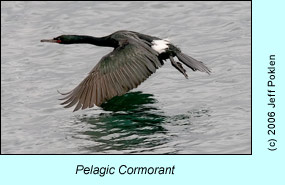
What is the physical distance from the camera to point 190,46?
59.5ft

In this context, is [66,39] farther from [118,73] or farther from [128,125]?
[128,125]

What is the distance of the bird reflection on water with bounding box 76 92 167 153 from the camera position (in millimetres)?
12836

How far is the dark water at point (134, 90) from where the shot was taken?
13.1 meters

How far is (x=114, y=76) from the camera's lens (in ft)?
45.2

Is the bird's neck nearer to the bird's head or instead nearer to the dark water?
the bird's head

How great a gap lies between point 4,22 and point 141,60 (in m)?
7.11

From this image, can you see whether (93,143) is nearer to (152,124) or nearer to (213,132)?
(152,124)

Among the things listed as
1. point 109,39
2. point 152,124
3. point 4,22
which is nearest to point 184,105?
point 152,124

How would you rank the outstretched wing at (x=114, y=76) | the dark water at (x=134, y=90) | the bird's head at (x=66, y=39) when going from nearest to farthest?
the dark water at (x=134, y=90) < the outstretched wing at (x=114, y=76) < the bird's head at (x=66, y=39)

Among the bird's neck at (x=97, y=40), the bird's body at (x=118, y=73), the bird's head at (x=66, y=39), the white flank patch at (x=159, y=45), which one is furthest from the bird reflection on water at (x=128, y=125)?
the bird's head at (x=66, y=39)

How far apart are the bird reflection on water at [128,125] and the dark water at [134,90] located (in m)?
0.02

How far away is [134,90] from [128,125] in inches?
89.5

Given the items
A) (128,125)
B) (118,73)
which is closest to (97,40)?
(118,73)

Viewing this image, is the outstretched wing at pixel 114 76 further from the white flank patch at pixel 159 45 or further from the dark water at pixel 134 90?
the white flank patch at pixel 159 45
